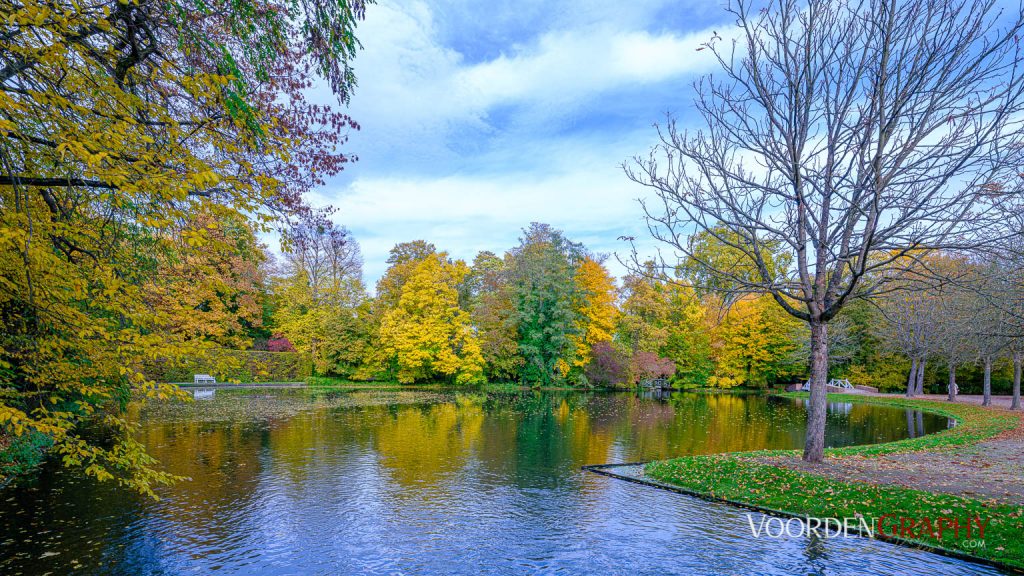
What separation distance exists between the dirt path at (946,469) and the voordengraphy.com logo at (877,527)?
125 cm

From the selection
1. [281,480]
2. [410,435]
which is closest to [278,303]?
[410,435]

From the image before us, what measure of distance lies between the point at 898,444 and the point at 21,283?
17408 millimetres

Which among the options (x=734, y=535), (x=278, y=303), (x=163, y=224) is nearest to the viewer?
(x=163, y=224)

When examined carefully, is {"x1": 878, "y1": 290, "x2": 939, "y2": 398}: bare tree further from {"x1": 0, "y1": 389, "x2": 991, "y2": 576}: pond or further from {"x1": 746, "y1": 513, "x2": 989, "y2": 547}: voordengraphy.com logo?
{"x1": 746, "y1": 513, "x2": 989, "y2": 547}: voordengraphy.com logo

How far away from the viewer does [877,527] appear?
261 inches

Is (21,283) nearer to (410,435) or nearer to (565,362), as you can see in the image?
(410,435)

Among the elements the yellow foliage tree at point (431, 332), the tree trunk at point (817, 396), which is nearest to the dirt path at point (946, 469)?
the tree trunk at point (817, 396)

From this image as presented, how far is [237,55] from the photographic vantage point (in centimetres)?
681

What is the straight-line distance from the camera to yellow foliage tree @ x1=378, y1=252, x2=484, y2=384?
34.8 m

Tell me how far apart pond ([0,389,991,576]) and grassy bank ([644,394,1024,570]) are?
17.3 inches

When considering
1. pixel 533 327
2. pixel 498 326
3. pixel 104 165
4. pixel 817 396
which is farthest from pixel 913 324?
pixel 104 165

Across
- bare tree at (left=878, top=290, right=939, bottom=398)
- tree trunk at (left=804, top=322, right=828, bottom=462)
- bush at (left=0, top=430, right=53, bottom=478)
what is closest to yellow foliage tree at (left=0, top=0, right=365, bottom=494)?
bush at (left=0, top=430, right=53, bottom=478)

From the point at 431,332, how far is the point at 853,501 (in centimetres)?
2932

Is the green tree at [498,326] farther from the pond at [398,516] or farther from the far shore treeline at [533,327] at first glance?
the pond at [398,516]
